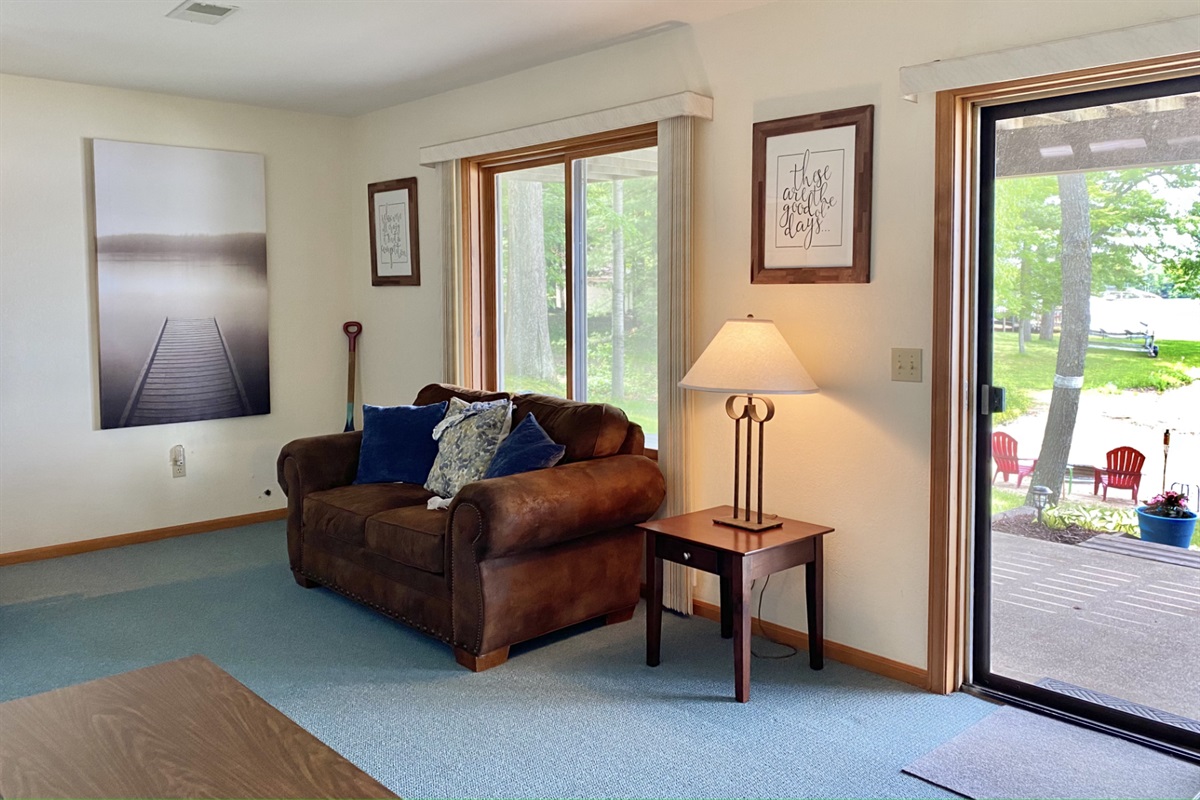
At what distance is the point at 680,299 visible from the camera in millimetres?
3924

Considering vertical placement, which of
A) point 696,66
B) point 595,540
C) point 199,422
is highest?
point 696,66

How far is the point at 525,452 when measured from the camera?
380 centimetres

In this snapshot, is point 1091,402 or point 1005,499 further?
point 1005,499

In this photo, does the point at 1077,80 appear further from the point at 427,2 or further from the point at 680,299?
the point at 427,2

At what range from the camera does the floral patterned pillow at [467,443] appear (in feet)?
13.3

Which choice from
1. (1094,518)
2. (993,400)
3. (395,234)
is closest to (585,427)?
(993,400)

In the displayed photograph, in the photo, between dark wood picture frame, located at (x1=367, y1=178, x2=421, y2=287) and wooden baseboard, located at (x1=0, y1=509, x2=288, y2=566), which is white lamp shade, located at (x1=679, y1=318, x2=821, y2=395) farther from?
wooden baseboard, located at (x1=0, y1=509, x2=288, y2=566)

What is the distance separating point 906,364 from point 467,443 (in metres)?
1.86

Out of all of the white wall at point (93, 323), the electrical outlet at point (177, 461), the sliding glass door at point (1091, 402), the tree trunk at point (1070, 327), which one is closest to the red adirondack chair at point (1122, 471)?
the sliding glass door at point (1091, 402)

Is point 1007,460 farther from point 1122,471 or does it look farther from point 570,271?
point 570,271

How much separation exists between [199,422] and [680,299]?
3141 mm

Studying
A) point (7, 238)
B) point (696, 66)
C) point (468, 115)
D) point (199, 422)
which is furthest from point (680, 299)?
point (7, 238)

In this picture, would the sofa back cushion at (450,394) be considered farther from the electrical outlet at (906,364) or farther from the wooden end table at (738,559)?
the electrical outlet at (906,364)

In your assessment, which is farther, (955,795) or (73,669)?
(73,669)
